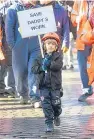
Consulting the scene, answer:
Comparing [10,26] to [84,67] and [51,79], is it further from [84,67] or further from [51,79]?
[51,79]

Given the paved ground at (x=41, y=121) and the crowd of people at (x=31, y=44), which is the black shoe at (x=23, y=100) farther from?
the paved ground at (x=41, y=121)

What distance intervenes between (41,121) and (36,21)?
1596 mm

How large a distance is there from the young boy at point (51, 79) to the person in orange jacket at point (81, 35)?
265 cm

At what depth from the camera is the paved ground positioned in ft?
25.1

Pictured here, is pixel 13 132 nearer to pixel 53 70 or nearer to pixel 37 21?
pixel 53 70

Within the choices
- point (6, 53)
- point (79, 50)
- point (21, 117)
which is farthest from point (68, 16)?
point (21, 117)

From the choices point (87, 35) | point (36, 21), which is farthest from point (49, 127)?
point (87, 35)

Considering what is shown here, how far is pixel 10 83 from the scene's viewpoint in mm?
11836

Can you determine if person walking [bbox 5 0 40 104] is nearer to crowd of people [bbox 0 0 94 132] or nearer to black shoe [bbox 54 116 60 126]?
crowd of people [bbox 0 0 94 132]

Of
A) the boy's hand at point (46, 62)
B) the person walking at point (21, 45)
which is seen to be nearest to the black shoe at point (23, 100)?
the person walking at point (21, 45)

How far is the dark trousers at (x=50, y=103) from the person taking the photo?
798cm

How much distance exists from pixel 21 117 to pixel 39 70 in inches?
54.1

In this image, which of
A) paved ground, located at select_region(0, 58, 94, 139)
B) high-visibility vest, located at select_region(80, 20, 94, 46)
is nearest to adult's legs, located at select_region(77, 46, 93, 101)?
paved ground, located at select_region(0, 58, 94, 139)

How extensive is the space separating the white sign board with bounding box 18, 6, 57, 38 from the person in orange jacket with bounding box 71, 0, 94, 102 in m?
1.49
